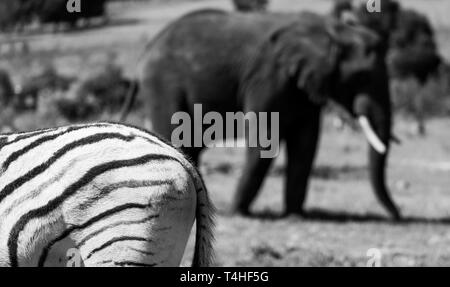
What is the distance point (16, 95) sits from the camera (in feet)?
54.9

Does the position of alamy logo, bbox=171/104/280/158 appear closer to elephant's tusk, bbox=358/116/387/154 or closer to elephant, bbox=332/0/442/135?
elephant's tusk, bbox=358/116/387/154

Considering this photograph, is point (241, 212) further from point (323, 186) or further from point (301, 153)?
point (323, 186)

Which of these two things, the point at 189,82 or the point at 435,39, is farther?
the point at 435,39

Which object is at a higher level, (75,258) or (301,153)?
(75,258)

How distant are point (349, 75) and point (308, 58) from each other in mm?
487

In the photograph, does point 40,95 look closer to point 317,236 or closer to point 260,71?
point 260,71

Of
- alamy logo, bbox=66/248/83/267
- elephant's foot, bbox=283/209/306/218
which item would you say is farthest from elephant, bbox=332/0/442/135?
alamy logo, bbox=66/248/83/267

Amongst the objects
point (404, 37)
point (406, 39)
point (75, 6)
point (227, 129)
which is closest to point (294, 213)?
point (227, 129)

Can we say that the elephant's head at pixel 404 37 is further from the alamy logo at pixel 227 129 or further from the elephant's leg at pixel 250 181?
the elephant's leg at pixel 250 181

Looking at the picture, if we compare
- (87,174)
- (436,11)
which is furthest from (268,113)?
(436,11)

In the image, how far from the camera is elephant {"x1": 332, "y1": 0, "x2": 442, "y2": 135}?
20.1 metres

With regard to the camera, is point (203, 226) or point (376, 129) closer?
point (203, 226)

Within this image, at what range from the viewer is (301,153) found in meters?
11.1

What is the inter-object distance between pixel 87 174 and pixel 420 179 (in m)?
11.0
